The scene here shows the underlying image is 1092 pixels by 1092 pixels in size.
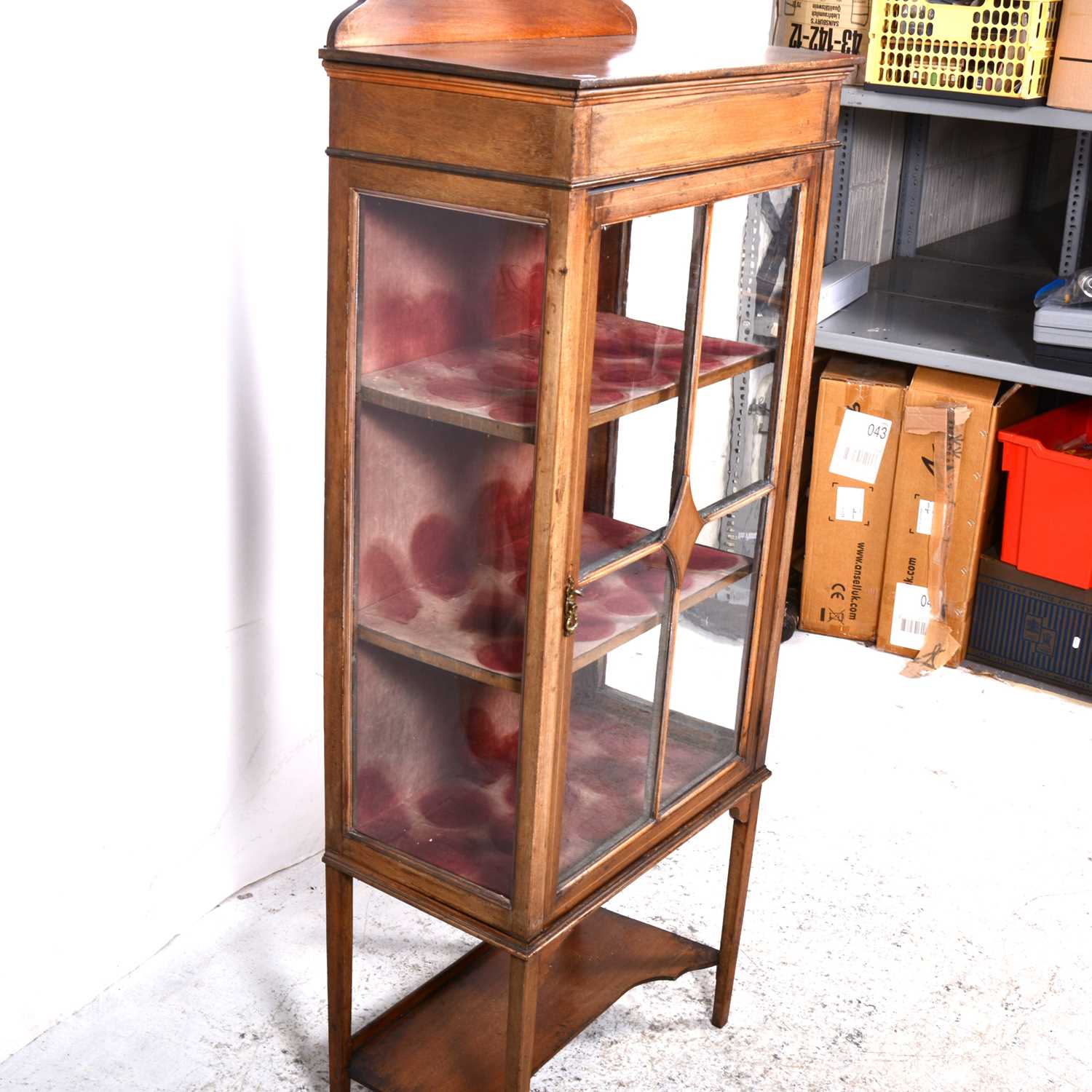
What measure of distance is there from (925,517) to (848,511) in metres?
0.19

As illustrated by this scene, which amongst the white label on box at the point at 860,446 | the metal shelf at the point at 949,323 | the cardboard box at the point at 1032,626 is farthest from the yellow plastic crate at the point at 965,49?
the cardboard box at the point at 1032,626

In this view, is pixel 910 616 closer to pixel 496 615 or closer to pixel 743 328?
pixel 743 328

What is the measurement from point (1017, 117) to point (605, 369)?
2.03 m

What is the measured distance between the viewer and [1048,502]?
3.25 metres

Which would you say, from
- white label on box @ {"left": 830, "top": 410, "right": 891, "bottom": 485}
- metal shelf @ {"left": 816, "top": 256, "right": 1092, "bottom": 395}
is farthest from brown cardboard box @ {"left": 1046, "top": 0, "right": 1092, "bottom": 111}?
white label on box @ {"left": 830, "top": 410, "right": 891, "bottom": 485}

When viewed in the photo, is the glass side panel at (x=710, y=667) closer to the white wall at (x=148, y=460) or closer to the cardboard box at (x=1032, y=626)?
the white wall at (x=148, y=460)

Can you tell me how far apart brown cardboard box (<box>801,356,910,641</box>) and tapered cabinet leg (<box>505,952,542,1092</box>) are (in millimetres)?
2042

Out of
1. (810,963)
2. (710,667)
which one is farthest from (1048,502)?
(710,667)

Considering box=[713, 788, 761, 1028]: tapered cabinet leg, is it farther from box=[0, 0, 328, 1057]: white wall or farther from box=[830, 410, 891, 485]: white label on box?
box=[830, 410, 891, 485]: white label on box

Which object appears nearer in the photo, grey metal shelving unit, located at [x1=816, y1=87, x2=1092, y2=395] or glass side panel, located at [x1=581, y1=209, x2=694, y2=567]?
glass side panel, located at [x1=581, y1=209, x2=694, y2=567]

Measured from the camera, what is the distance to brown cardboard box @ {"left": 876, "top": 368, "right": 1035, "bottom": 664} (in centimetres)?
329

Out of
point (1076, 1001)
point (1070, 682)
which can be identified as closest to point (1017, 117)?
point (1070, 682)

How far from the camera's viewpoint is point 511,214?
4.61 feet

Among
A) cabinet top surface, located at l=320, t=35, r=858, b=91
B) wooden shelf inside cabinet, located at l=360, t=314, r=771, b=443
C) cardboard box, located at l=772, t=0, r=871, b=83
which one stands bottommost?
wooden shelf inside cabinet, located at l=360, t=314, r=771, b=443
